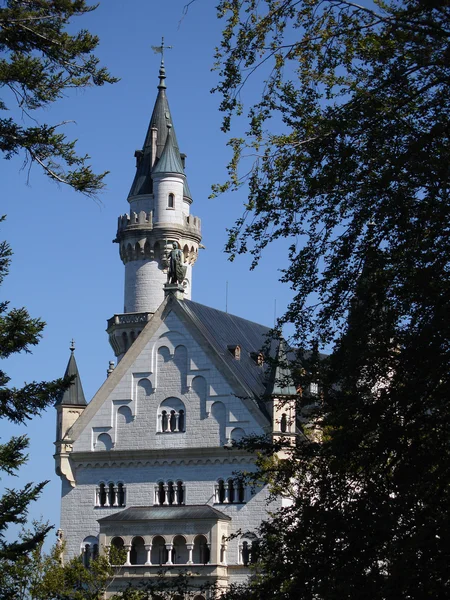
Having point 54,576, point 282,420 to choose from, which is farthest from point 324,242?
point 282,420

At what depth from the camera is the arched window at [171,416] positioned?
7344 centimetres

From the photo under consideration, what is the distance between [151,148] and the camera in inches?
3716

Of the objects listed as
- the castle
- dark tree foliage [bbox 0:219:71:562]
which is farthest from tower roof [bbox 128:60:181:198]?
dark tree foliage [bbox 0:219:71:562]

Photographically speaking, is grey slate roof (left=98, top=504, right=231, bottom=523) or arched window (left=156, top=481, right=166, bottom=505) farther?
arched window (left=156, top=481, right=166, bottom=505)

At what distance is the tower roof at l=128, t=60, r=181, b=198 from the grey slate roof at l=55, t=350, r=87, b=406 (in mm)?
17198

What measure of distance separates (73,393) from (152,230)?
17.0m

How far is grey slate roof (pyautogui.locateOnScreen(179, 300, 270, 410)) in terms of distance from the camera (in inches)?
2911

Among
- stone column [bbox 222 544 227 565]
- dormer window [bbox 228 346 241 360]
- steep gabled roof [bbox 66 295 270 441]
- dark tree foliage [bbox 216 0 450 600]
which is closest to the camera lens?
dark tree foliage [bbox 216 0 450 600]

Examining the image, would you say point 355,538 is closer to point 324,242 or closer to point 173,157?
point 324,242

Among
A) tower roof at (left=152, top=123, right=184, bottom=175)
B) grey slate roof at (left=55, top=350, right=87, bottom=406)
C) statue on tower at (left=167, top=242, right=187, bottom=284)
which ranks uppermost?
tower roof at (left=152, top=123, right=184, bottom=175)

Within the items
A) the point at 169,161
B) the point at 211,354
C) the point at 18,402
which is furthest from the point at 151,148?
the point at 18,402

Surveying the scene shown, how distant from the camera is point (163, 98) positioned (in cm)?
9662

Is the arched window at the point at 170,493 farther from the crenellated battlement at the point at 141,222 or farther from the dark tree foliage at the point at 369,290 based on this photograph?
the dark tree foliage at the point at 369,290

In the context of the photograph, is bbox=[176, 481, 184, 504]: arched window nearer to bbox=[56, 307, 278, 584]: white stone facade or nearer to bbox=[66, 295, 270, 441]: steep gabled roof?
bbox=[56, 307, 278, 584]: white stone facade
